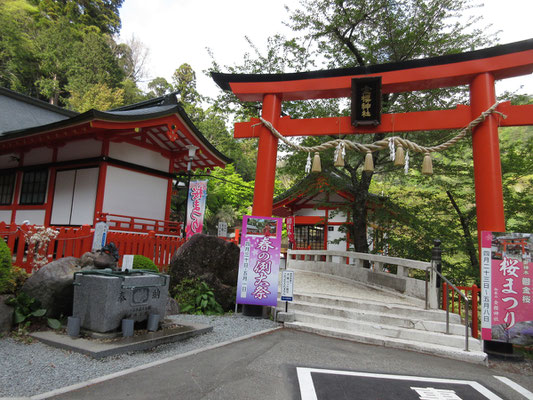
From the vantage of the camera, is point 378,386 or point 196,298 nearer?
point 378,386

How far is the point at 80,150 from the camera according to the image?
11016 millimetres

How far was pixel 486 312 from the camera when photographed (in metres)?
5.89

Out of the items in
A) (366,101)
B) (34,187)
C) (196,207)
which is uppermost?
(366,101)

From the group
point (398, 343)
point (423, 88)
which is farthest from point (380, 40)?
point (398, 343)

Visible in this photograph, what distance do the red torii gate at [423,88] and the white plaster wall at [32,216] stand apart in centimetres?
823

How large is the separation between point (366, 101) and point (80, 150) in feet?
31.2

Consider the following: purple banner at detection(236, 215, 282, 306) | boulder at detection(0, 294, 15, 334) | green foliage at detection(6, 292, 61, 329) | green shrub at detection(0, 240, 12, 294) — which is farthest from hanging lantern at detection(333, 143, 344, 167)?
boulder at detection(0, 294, 15, 334)

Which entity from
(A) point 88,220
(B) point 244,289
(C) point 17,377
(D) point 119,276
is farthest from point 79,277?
(A) point 88,220

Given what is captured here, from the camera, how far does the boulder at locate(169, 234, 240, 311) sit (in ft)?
26.2

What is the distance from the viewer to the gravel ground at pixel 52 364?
3354mm

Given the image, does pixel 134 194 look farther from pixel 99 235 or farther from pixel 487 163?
pixel 487 163

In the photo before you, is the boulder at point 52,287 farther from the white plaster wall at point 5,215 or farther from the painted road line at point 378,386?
the white plaster wall at point 5,215

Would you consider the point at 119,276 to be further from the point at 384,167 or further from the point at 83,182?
the point at 384,167

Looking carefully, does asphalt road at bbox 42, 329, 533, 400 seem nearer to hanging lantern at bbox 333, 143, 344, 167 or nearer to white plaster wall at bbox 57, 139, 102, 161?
hanging lantern at bbox 333, 143, 344, 167
